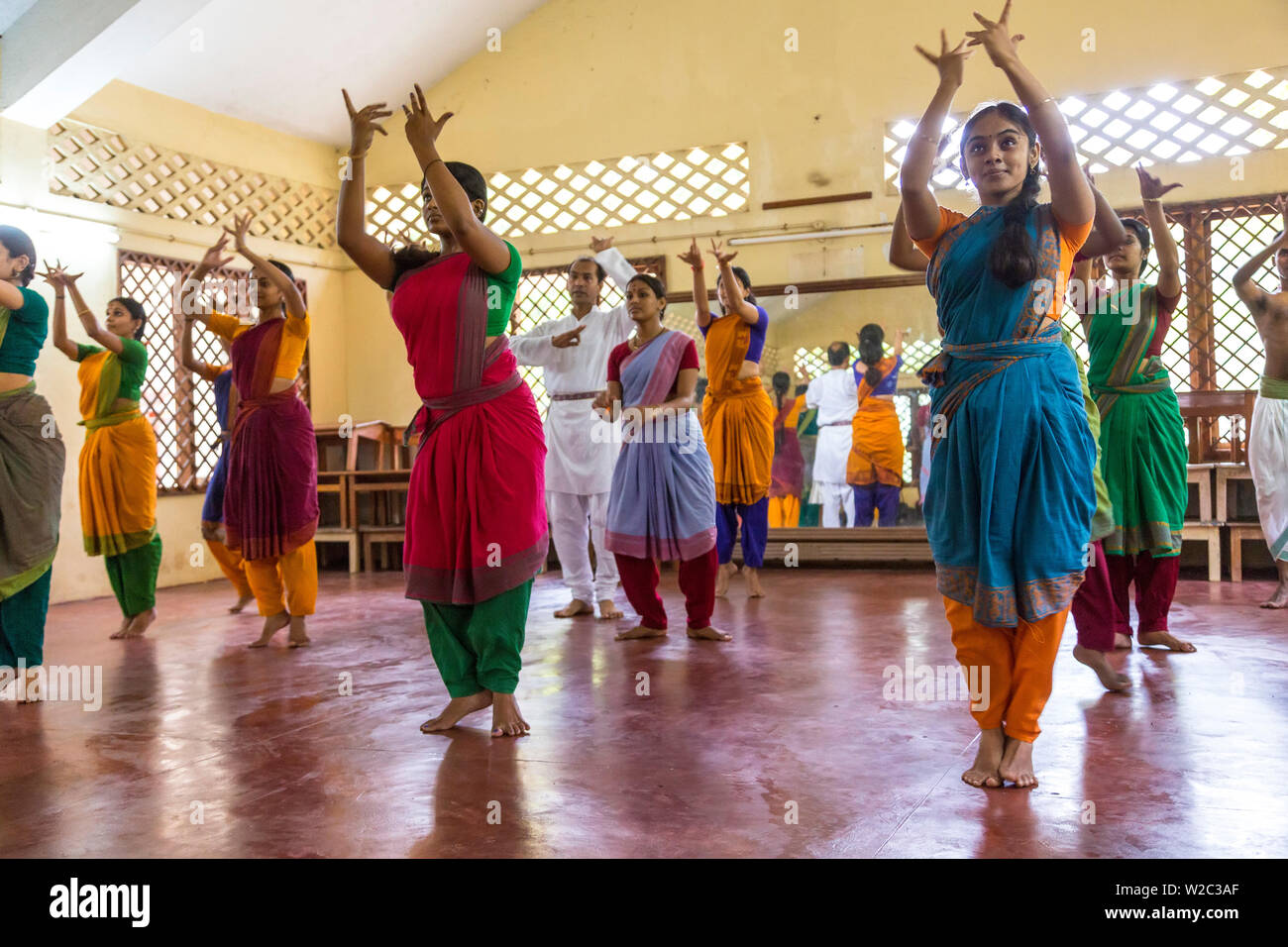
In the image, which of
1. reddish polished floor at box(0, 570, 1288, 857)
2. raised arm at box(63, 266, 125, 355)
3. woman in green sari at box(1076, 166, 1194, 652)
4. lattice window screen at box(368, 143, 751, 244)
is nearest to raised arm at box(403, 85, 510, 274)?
reddish polished floor at box(0, 570, 1288, 857)

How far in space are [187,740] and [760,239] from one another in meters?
5.88

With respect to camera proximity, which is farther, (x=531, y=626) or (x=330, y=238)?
(x=330, y=238)

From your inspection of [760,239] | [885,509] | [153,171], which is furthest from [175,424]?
[885,509]

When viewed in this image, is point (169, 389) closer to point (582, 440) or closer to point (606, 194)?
point (606, 194)

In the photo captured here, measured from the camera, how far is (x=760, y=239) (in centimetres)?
770

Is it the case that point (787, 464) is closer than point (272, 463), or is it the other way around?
point (272, 463)

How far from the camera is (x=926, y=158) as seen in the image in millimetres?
2229

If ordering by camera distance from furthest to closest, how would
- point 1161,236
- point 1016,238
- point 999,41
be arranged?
point 1161,236, point 1016,238, point 999,41

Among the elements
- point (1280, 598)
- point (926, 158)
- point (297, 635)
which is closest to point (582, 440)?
point (297, 635)

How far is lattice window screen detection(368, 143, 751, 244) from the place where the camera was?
788cm

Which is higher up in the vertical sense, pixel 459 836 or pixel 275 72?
pixel 275 72

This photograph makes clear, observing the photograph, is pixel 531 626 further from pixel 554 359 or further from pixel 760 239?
pixel 760 239

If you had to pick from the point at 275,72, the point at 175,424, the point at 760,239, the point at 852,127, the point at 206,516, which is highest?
the point at 275,72

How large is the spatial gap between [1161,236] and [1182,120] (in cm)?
433
